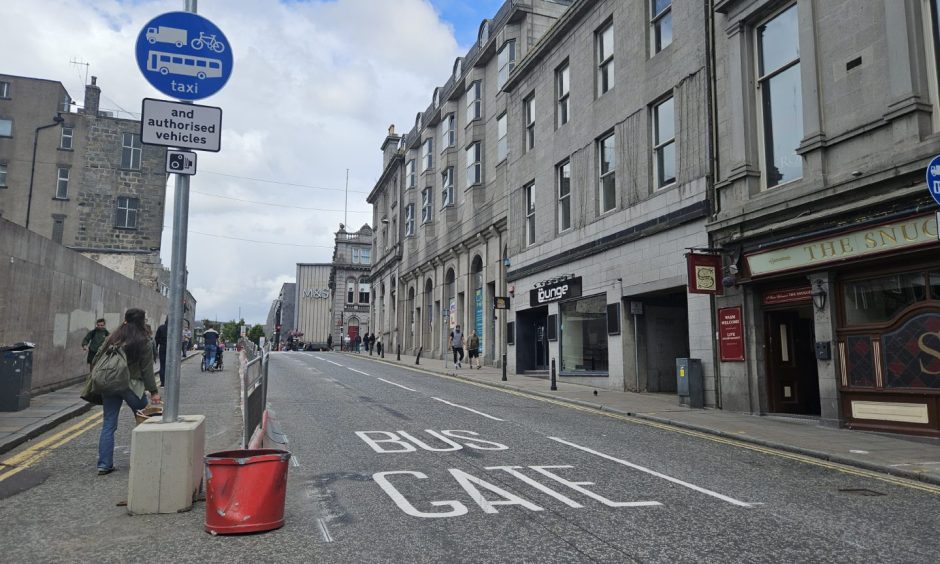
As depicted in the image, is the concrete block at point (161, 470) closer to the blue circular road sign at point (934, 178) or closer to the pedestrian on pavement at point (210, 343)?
the blue circular road sign at point (934, 178)

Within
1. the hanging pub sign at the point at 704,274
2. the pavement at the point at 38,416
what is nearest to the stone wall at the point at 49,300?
the pavement at the point at 38,416

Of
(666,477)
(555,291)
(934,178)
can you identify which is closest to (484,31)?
(555,291)

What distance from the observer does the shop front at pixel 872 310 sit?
10.0 meters

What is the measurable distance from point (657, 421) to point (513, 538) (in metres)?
8.05

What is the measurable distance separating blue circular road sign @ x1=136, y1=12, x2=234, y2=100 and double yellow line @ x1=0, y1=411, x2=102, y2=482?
4472mm

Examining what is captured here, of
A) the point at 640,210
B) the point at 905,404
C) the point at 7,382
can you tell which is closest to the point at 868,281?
the point at 905,404

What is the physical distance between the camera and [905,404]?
10391mm

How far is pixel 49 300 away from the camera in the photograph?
1531 cm

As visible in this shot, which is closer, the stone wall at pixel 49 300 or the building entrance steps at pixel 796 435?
the building entrance steps at pixel 796 435

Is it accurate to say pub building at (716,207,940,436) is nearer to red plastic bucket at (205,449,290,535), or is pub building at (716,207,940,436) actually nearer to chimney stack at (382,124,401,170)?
red plastic bucket at (205,449,290,535)

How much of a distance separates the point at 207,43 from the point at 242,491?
3964 mm

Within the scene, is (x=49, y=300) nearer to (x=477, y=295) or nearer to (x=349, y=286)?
(x=477, y=295)

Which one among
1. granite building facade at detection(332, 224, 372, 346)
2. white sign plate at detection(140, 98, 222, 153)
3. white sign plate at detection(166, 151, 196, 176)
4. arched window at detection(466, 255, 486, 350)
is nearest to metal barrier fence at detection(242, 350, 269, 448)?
white sign plate at detection(166, 151, 196, 176)

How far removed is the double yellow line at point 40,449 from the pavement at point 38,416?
0.22 metres
